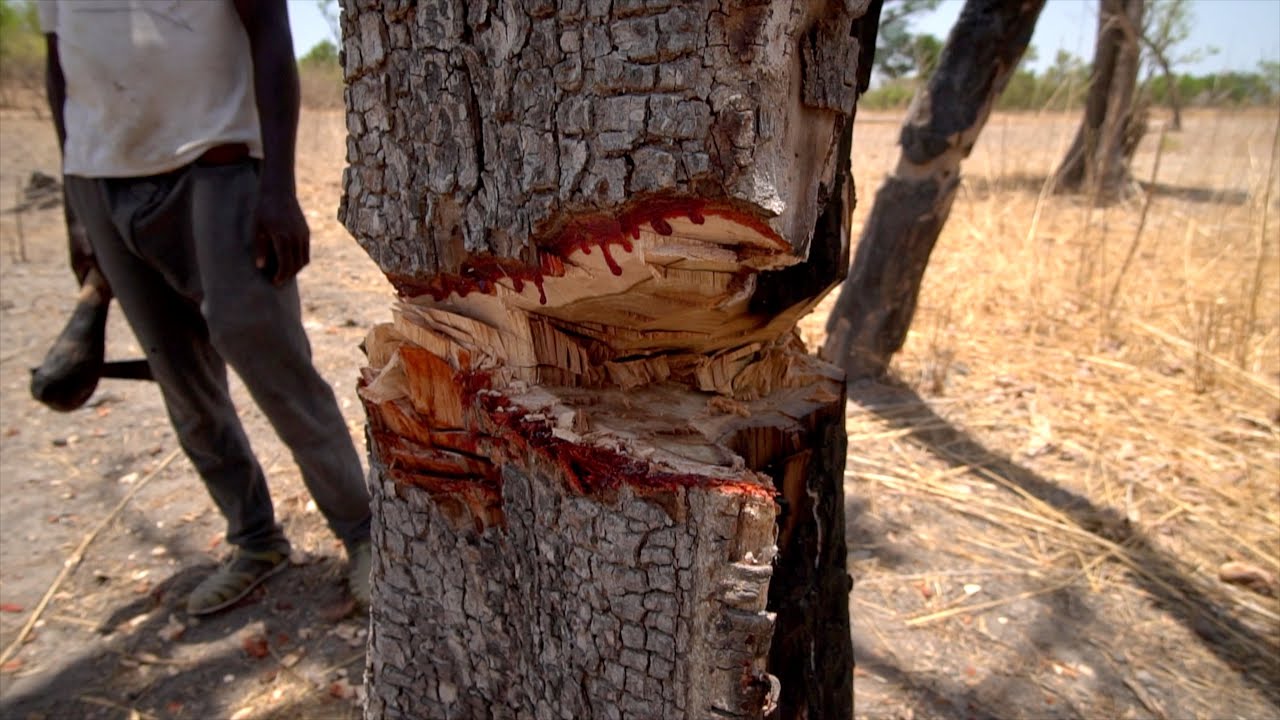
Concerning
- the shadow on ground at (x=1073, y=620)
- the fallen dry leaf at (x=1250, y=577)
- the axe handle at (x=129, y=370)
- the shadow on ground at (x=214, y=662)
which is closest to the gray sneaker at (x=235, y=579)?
the shadow on ground at (x=214, y=662)

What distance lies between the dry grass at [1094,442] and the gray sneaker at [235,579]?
186cm

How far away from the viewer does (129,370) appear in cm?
247

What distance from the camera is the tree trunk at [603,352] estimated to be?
3.17ft

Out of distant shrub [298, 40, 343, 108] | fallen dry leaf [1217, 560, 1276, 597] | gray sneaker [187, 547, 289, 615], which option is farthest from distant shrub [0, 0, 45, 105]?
fallen dry leaf [1217, 560, 1276, 597]

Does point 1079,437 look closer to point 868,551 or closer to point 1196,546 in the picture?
point 1196,546

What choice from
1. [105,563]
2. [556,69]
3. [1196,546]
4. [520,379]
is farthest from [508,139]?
[1196,546]

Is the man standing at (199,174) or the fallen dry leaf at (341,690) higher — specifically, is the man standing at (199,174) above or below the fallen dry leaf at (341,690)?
Answer: above

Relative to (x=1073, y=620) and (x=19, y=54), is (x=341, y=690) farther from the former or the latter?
(x=19, y=54)

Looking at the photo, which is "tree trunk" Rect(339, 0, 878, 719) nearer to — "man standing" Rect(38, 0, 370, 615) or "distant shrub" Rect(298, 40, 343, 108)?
"man standing" Rect(38, 0, 370, 615)

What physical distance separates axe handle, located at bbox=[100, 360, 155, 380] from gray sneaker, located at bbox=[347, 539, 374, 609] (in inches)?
33.7

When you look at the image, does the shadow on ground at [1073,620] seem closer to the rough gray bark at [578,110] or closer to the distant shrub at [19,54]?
the rough gray bark at [578,110]

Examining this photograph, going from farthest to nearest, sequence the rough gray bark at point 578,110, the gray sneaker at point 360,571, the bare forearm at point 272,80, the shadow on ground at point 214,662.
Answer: the gray sneaker at point 360,571 → the shadow on ground at point 214,662 → the bare forearm at point 272,80 → the rough gray bark at point 578,110

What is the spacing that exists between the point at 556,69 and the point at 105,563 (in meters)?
2.58

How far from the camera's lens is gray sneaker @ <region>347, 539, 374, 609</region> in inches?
92.4
